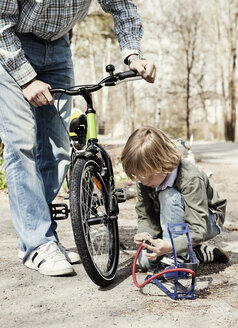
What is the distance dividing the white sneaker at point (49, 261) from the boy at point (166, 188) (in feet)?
1.28

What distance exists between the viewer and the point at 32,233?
2334 millimetres

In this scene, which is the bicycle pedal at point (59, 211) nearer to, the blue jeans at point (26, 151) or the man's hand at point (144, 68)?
the blue jeans at point (26, 151)

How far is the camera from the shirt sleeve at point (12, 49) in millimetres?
2166

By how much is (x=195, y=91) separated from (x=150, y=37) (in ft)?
19.4

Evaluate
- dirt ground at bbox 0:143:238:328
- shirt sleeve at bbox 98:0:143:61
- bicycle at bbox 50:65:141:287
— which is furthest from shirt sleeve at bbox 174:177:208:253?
shirt sleeve at bbox 98:0:143:61

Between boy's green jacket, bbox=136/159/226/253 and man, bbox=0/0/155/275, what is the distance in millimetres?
469

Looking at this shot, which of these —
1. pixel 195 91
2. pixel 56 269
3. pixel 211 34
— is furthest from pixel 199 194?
pixel 195 91

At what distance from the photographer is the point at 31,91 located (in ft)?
7.16

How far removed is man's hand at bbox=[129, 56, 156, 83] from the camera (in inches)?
89.7

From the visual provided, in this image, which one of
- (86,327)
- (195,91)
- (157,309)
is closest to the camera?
(86,327)

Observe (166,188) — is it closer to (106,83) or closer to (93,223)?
(93,223)

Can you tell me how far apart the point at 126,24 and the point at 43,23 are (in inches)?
19.7

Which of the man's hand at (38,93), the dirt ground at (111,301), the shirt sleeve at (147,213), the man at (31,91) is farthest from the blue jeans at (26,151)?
the shirt sleeve at (147,213)

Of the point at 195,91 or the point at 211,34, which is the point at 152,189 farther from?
the point at 195,91
